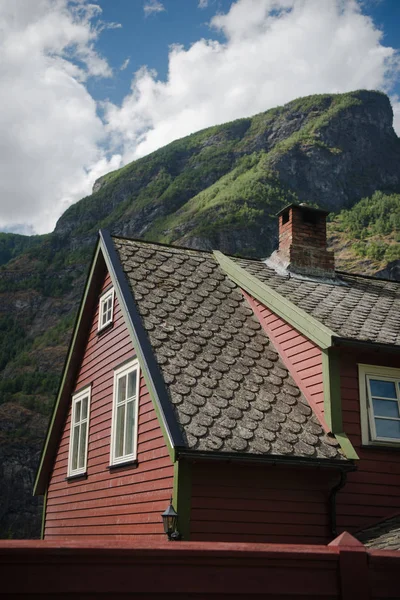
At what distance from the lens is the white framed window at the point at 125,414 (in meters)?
9.71

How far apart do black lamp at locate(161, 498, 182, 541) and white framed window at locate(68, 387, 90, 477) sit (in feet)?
15.2

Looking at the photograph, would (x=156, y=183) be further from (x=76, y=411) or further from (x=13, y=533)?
(x=76, y=411)

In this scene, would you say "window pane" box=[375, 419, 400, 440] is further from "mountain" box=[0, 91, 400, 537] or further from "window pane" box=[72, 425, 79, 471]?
"mountain" box=[0, 91, 400, 537]

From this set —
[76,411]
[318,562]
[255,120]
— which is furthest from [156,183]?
[318,562]

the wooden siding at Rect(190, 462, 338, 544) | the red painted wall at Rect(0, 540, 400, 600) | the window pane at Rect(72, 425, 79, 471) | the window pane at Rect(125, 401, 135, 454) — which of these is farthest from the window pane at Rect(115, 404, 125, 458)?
the red painted wall at Rect(0, 540, 400, 600)

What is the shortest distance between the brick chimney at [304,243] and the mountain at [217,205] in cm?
4517

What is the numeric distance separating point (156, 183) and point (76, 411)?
4974 inches

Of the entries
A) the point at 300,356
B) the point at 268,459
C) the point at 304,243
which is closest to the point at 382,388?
the point at 300,356

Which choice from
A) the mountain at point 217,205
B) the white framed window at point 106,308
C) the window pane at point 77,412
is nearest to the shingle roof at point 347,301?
the white framed window at point 106,308

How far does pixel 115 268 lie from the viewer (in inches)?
443

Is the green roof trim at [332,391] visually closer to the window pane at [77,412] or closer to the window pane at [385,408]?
the window pane at [385,408]

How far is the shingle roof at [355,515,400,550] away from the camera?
7028 mm

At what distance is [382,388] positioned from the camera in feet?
30.7

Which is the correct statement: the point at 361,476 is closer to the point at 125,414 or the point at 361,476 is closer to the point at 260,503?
the point at 260,503
